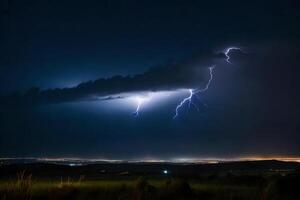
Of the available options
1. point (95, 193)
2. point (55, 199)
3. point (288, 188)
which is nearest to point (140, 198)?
point (55, 199)

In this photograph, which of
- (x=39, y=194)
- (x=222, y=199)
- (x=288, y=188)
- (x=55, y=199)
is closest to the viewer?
(x=55, y=199)

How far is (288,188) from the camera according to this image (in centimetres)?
4466

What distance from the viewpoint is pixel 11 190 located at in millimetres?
24781

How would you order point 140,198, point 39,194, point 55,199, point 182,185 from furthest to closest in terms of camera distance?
point 182,185
point 39,194
point 55,199
point 140,198

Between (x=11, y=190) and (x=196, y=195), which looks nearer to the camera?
(x=11, y=190)

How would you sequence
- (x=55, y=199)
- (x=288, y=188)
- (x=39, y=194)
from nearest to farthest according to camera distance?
1. (x=55, y=199)
2. (x=39, y=194)
3. (x=288, y=188)

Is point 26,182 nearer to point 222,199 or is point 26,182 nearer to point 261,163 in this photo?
point 222,199

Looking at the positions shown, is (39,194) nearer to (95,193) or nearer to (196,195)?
(95,193)

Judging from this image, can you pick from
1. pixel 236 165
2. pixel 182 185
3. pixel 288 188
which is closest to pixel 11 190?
pixel 182 185

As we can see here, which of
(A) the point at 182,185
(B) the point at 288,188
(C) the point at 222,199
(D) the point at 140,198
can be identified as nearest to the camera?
(D) the point at 140,198

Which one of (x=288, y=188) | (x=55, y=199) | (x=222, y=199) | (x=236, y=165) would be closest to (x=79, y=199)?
(x=55, y=199)

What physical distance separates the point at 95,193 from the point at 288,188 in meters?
16.5

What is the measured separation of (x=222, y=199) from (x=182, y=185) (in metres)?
5.54

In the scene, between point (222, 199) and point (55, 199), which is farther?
point (222, 199)
